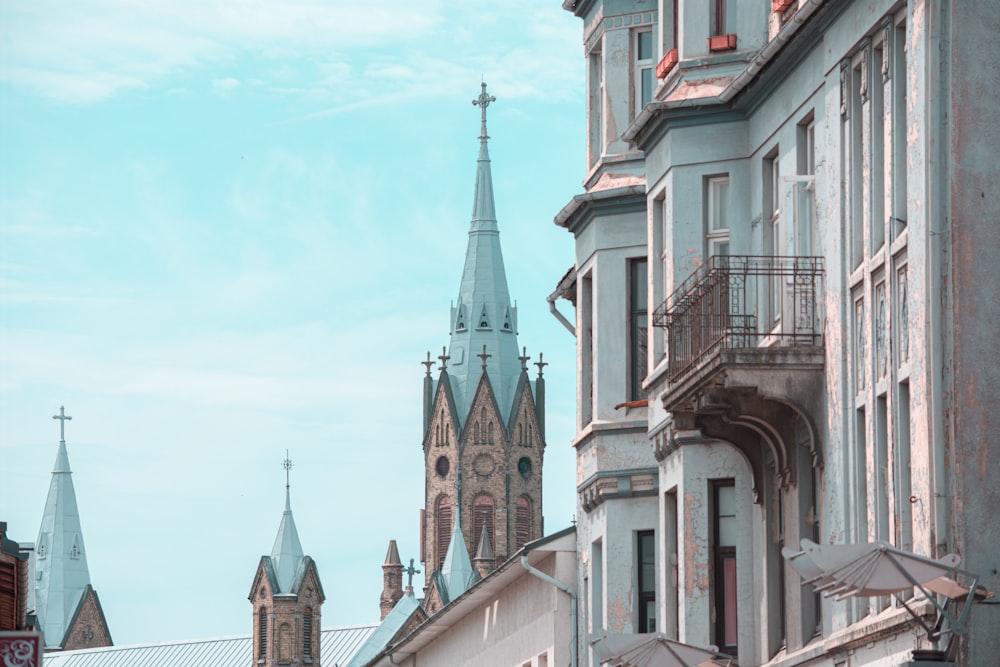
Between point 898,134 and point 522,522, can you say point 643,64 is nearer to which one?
point 898,134

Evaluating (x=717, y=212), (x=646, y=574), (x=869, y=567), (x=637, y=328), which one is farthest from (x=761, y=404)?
(x=646, y=574)

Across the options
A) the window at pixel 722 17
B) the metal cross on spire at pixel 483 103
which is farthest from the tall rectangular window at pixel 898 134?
the metal cross on spire at pixel 483 103

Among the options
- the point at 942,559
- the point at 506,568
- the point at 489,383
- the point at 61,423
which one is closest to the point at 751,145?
the point at 942,559

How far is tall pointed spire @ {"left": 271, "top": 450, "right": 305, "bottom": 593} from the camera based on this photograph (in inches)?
7062

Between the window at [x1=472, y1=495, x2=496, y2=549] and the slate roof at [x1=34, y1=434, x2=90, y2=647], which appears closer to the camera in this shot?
the window at [x1=472, y1=495, x2=496, y2=549]

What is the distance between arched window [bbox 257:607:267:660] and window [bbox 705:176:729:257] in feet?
515

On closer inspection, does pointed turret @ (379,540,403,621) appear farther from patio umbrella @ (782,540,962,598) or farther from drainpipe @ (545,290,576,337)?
patio umbrella @ (782,540,962,598)

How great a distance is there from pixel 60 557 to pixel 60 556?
522 mm

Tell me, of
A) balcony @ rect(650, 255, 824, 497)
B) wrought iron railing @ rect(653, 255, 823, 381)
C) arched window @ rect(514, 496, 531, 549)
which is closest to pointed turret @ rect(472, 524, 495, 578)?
arched window @ rect(514, 496, 531, 549)

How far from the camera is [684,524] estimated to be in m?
27.6

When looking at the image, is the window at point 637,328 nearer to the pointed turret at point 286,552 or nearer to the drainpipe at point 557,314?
the drainpipe at point 557,314

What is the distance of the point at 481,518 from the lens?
182 metres

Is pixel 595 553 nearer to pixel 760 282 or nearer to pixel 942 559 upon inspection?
pixel 760 282

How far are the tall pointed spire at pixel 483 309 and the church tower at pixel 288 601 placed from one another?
15.4 m
